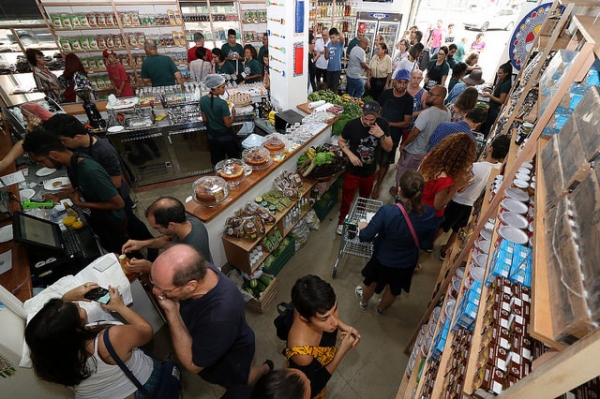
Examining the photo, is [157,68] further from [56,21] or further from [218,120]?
[56,21]

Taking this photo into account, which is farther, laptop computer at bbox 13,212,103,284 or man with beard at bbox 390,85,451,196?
man with beard at bbox 390,85,451,196

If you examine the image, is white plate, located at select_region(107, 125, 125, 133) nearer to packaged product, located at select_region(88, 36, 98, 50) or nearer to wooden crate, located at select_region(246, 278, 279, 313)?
wooden crate, located at select_region(246, 278, 279, 313)

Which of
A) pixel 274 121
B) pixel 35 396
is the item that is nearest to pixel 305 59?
pixel 274 121

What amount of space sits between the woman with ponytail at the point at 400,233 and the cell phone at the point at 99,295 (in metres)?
2.18

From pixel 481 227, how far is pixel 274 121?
3825mm

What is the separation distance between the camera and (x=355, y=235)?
373 cm

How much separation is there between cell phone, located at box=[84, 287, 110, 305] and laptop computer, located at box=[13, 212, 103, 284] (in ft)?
2.42

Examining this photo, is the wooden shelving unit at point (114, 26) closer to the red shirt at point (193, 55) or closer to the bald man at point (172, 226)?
the red shirt at point (193, 55)

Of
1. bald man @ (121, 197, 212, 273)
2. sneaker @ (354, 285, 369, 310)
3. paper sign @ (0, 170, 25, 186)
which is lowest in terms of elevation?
sneaker @ (354, 285, 369, 310)

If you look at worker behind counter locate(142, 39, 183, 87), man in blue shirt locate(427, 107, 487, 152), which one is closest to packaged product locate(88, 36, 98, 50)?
worker behind counter locate(142, 39, 183, 87)

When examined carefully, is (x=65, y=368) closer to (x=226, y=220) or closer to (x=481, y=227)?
(x=226, y=220)

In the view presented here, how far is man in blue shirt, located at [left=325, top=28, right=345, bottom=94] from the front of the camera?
805 centimetres

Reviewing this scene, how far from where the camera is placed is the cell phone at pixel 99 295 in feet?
6.65

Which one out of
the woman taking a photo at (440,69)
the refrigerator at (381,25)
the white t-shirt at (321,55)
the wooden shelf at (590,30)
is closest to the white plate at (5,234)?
the wooden shelf at (590,30)
